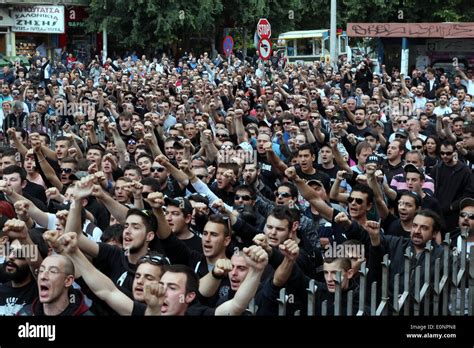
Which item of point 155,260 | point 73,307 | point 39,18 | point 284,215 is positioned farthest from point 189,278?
point 39,18

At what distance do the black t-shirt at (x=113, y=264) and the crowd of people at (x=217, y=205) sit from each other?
0.04ft

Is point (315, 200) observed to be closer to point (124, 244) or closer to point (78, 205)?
point (124, 244)

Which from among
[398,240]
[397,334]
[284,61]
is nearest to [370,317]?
[397,334]

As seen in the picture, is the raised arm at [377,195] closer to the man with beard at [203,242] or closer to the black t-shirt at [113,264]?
the man with beard at [203,242]

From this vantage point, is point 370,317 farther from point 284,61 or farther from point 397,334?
point 284,61

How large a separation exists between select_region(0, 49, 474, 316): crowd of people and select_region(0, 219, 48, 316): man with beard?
0.03 feet

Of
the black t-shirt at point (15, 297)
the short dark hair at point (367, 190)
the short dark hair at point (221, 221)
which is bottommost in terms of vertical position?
the black t-shirt at point (15, 297)

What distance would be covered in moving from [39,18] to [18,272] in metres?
36.9

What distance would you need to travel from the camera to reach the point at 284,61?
97.7 feet

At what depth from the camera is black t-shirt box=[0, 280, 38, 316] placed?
5.69m

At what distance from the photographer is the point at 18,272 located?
5.84 m

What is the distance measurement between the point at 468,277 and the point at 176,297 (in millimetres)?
1979

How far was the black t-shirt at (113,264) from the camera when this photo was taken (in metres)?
6.25

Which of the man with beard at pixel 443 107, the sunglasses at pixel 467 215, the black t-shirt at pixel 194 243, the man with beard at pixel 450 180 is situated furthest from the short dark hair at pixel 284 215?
the man with beard at pixel 443 107
